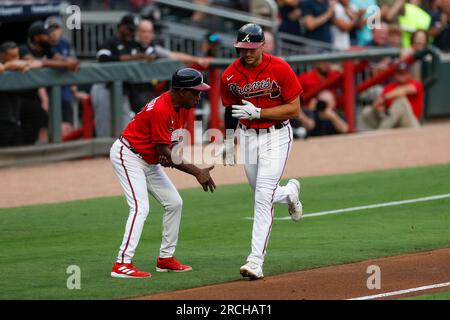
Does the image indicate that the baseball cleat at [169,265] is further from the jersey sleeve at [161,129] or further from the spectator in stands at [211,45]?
the spectator in stands at [211,45]

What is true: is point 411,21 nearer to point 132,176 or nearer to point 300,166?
point 300,166

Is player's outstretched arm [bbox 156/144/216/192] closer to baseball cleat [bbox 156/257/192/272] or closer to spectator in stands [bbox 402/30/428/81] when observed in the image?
baseball cleat [bbox 156/257/192/272]

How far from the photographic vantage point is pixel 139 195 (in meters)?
8.32

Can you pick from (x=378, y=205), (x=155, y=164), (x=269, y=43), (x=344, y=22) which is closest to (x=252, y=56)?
(x=155, y=164)

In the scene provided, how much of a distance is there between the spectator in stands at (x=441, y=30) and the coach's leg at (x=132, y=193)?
13522mm

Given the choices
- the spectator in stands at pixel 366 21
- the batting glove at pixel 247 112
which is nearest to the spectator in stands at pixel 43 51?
the batting glove at pixel 247 112

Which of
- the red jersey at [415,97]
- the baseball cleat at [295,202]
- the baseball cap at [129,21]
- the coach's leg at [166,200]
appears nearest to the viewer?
the coach's leg at [166,200]

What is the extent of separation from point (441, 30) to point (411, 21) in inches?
34.4

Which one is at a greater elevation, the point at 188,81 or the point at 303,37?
the point at 188,81

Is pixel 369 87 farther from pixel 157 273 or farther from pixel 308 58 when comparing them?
pixel 157 273

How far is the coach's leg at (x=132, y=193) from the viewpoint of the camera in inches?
324

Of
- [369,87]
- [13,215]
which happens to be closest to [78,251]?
[13,215]

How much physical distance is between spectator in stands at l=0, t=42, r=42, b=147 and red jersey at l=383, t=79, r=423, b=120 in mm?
6291

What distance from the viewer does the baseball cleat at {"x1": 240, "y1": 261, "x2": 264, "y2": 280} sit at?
800cm
